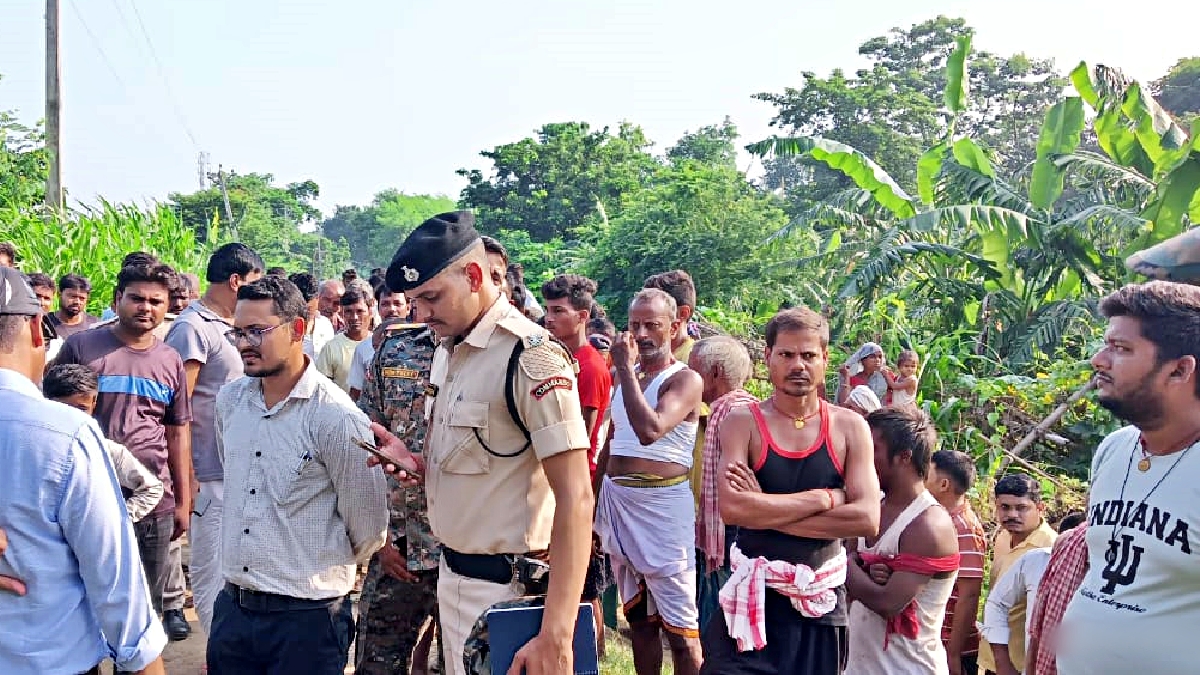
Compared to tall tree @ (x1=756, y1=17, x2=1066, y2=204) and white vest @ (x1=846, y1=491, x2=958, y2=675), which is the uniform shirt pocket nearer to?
white vest @ (x1=846, y1=491, x2=958, y2=675)

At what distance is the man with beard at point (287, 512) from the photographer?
3.63 m

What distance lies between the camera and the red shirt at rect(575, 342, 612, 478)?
17.9 ft

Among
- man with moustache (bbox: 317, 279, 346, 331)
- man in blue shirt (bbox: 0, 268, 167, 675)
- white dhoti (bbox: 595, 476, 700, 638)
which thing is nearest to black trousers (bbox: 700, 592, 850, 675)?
white dhoti (bbox: 595, 476, 700, 638)

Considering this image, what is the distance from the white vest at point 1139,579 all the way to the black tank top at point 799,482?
0.99m

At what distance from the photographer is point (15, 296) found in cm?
256

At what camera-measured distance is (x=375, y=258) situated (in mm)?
92938

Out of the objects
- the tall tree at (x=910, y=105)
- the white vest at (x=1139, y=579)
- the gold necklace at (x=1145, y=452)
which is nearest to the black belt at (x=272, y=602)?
the white vest at (x=1139, y=579)

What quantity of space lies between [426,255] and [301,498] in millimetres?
1186

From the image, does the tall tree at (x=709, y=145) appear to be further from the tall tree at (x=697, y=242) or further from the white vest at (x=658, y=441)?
the white vest at (x=658, y=441)

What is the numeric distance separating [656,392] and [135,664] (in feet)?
10.6

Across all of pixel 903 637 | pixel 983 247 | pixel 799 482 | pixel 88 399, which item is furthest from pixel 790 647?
pixel 983 247

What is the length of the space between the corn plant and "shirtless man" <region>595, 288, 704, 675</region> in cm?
903

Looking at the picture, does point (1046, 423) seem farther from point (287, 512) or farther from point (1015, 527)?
point (287, 512)

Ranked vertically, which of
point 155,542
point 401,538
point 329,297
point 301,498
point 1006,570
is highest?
point 329,297
